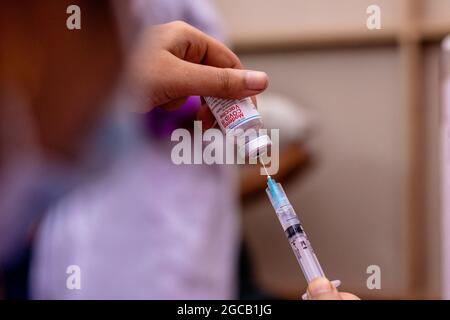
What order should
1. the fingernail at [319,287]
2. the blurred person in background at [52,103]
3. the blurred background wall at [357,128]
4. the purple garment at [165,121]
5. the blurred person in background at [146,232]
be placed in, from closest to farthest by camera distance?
1. the blurred person in background at [52,103]
2. the fingernail at [319,287]
3. the purple garment at [165,121]
4. the blurred person in background at [146,232]
5. the blurred background wall at [357,128]

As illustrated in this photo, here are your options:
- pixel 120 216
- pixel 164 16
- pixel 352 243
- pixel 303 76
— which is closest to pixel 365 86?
pixel 303 76

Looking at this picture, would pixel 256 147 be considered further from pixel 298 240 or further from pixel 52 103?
pixel 52 103

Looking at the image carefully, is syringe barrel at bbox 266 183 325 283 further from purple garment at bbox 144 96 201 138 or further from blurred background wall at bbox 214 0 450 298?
blurred background wall at bbox 214 0 450 298

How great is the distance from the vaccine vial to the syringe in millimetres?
41

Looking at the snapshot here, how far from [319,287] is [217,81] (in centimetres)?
17

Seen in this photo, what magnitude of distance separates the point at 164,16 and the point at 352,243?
93cm

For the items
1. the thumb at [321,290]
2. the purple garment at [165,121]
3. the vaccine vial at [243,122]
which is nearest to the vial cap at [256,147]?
the vaccine vial at [243,122]

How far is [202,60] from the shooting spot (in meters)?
0.57

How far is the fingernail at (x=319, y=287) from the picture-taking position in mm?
500

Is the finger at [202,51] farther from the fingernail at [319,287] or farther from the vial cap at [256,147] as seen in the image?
the fingernail at [319,287]

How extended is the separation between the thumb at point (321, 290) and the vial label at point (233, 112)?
131 millimetres

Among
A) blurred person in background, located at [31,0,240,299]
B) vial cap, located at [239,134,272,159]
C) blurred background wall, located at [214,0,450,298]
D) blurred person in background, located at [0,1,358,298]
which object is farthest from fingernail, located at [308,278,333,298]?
blurred background wall, located at [214,0,450,298]

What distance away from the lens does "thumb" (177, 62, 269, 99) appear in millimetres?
524

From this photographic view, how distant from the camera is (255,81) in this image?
53 centimetres
